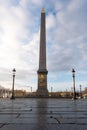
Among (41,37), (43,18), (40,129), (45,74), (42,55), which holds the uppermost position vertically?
(43,18)

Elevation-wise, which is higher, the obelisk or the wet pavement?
the obelisk

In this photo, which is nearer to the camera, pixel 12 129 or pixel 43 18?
pixel 12 129

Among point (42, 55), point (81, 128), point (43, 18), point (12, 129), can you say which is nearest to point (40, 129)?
point (12, 129)

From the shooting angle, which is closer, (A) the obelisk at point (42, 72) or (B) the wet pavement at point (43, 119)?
(B) the wet pavement at point (43, 119)

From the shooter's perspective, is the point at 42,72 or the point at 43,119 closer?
the point at 43,119

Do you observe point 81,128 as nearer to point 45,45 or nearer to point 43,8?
point 45,45

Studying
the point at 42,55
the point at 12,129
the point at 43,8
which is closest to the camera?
the point at 12,129

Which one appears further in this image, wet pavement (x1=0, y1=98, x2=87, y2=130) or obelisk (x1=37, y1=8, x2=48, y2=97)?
obelisk (x1=37, y1=8, x2=48, y2=97)

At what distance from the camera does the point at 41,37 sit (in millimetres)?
61562

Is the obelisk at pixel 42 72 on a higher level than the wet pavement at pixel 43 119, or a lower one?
higher

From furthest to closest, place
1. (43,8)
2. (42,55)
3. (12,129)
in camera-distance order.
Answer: (43,8)
(42,55)
(12,129)

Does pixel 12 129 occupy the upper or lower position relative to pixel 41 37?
lower

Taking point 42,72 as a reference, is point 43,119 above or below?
below

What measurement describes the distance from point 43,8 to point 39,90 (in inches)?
937
